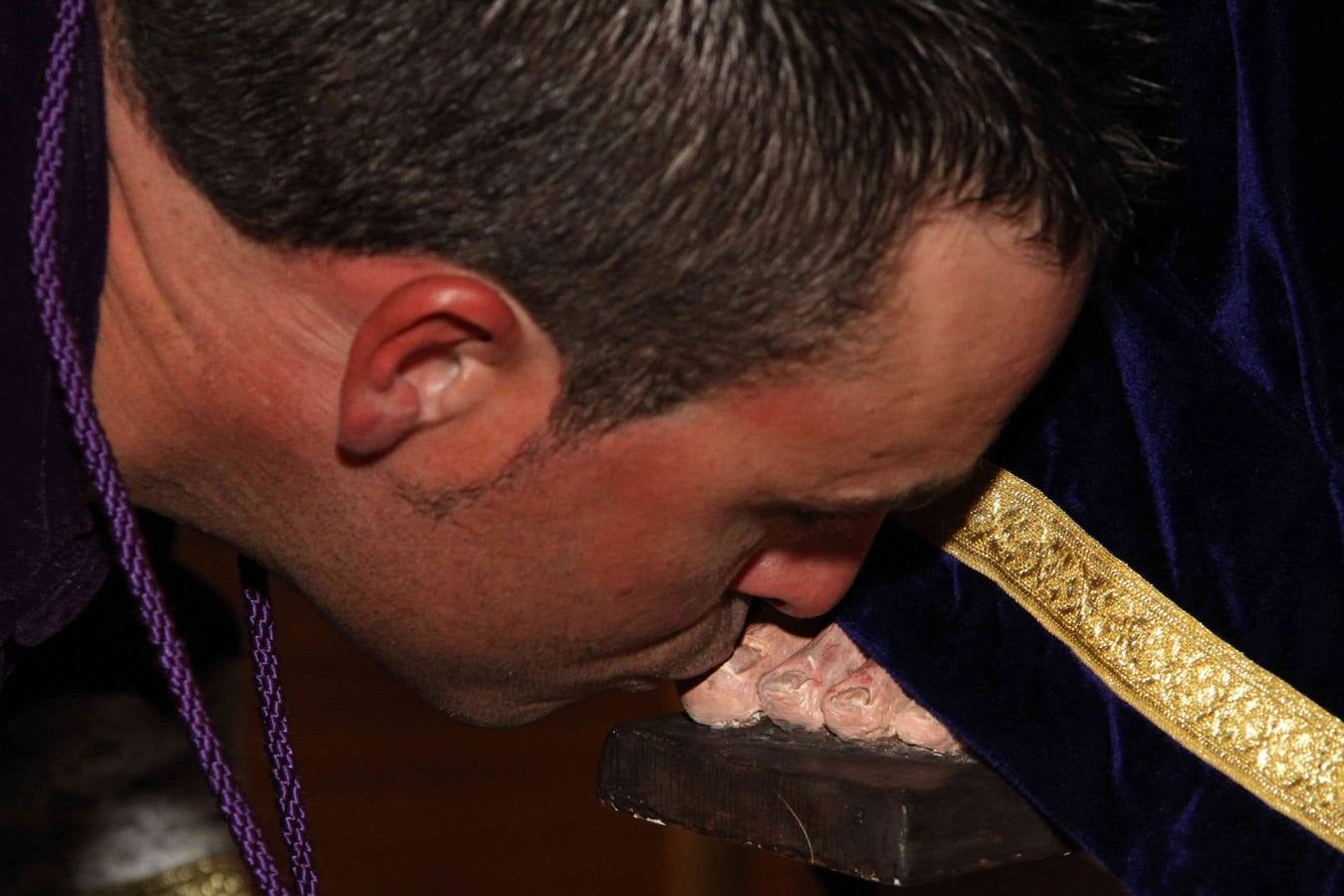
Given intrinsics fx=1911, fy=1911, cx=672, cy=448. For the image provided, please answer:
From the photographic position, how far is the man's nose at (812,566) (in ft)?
2.50

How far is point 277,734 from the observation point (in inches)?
34.2

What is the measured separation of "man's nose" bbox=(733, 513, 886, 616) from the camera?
30.0 inches

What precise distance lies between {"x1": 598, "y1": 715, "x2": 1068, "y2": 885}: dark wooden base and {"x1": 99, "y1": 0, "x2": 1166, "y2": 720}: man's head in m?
0.08

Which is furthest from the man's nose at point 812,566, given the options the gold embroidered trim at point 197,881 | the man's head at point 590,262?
the gold embroidered trim at point 197,881

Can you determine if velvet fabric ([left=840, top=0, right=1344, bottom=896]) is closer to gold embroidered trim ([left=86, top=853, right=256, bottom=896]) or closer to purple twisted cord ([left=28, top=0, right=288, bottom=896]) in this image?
purple twisted cord ([left=28, top=0, right=288, bottom=896])

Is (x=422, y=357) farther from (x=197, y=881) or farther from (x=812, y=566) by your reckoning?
(x=197, y=881)

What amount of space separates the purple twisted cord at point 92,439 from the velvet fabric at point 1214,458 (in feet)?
0.94

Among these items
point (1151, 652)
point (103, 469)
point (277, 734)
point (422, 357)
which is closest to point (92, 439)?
point (103, 469)

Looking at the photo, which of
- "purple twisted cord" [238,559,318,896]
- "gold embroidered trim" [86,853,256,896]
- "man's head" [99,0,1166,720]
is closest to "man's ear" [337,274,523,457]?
"man's head" [99,0,1166,720]

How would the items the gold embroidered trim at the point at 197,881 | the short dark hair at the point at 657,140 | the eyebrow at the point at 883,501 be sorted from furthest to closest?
the gold embroidered trim at the point at 197,881 < the eyebrow at the point at 883,501 < the short dark hair at the point at 657,140

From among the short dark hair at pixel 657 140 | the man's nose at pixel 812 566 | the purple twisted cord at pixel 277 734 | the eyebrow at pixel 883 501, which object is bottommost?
the purple twisted cord at pixel 277 734

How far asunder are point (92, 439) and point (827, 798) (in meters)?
0.31

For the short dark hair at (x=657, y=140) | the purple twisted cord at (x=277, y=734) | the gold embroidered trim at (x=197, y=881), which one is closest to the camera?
the short dark hair at (x=657, y=140)

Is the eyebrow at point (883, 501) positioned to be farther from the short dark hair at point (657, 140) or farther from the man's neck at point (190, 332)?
the man's neck at point (190, 332)
